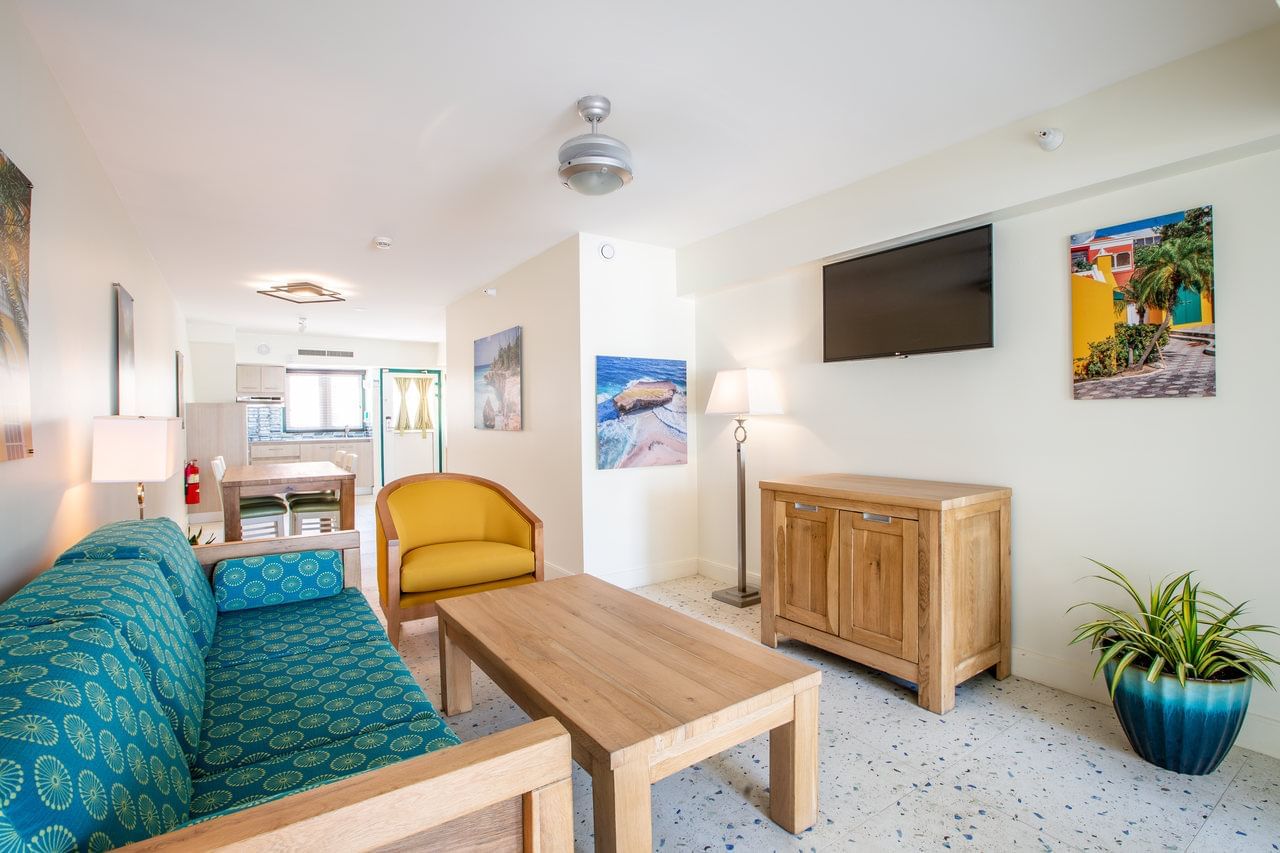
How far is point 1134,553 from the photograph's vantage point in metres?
2.43

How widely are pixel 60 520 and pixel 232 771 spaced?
1.45 metres

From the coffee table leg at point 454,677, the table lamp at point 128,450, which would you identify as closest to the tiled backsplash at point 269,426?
the table lamp at point 128,450

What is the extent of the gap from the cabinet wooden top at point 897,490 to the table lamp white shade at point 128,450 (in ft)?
8.60

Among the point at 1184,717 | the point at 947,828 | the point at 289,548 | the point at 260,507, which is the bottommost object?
the point at 947,828

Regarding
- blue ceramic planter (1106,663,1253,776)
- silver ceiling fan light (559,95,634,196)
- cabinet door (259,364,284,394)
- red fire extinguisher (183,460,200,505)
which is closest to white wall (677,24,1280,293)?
silver ceiling fan light (559,95,634,196)

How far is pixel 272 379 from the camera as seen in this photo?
8.36 metres

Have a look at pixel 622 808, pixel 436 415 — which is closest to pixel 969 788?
pixel 622 808

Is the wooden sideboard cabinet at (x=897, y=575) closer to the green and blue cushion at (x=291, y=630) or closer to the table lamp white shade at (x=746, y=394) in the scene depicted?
the table lamp white shade at (x=746, y=394)

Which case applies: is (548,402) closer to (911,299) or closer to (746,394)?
(746,394)

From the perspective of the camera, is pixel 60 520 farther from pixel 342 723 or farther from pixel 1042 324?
pixel 1042 324

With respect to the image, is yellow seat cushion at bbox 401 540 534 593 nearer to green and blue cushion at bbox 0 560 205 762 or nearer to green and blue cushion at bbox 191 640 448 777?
green and blue cushion at bbox 191 640 448 777

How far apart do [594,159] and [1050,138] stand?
1.85 metres

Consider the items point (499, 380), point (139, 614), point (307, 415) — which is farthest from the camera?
point (307, 415)

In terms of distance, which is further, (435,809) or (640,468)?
(640,468)
